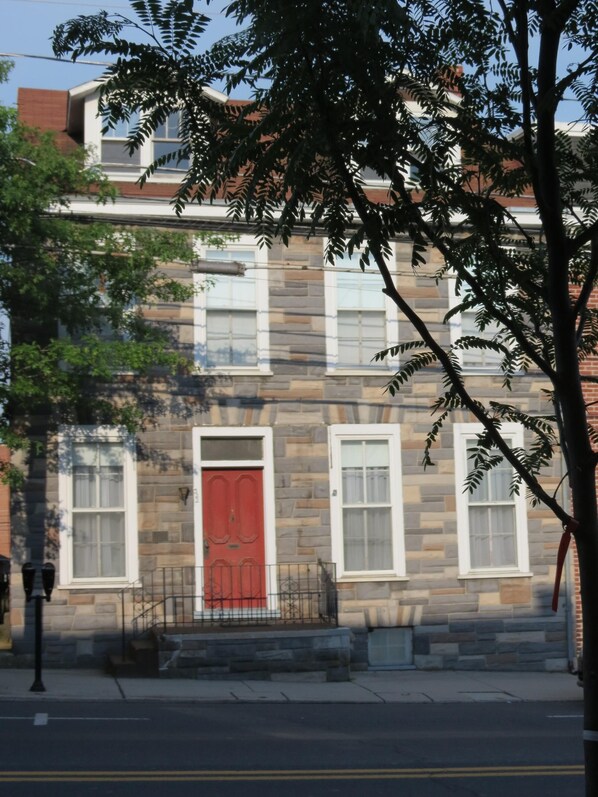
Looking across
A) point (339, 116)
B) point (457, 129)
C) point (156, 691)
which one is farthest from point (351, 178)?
point (156, 691)

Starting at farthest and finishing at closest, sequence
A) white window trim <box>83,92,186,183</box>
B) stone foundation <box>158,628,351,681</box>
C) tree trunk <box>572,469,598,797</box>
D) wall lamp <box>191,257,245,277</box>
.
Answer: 1. white window trim <box>83,92,186,183</box>
2. wall lamp <box>191,257,245,277</box>
3. stone foundation <box>158,628,351,681</box>
4. tree trunk <box>572,469,598,797</box>

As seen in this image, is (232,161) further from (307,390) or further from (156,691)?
(307,390)

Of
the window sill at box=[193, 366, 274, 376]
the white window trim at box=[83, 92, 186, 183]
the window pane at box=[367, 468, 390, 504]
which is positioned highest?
the white window trim at box=[83, 92, 186, 183]

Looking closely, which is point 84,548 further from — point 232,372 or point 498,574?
point 498,574

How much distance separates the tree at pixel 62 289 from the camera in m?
15.2

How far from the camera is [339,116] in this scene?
4.25 m

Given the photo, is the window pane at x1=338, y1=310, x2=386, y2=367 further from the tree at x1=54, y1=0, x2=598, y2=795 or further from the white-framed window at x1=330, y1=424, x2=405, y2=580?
the tree at x1=54, y1=0, x2=598, y2=795

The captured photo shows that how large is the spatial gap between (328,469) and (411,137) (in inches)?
562

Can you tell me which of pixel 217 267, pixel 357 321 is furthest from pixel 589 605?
pixel 357 321

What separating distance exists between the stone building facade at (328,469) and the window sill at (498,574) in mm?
25

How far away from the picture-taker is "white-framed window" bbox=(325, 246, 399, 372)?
18.7 metres

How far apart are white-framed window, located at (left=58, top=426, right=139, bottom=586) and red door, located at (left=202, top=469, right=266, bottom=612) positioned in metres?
1.21

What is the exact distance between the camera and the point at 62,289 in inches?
632

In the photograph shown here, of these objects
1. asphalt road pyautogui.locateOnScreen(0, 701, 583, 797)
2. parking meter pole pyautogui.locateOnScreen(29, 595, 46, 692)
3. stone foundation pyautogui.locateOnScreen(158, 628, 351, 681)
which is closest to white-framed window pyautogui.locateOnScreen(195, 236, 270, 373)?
stone foundation pyautogui.locateOnScreen(158, 628, 351, 681)
